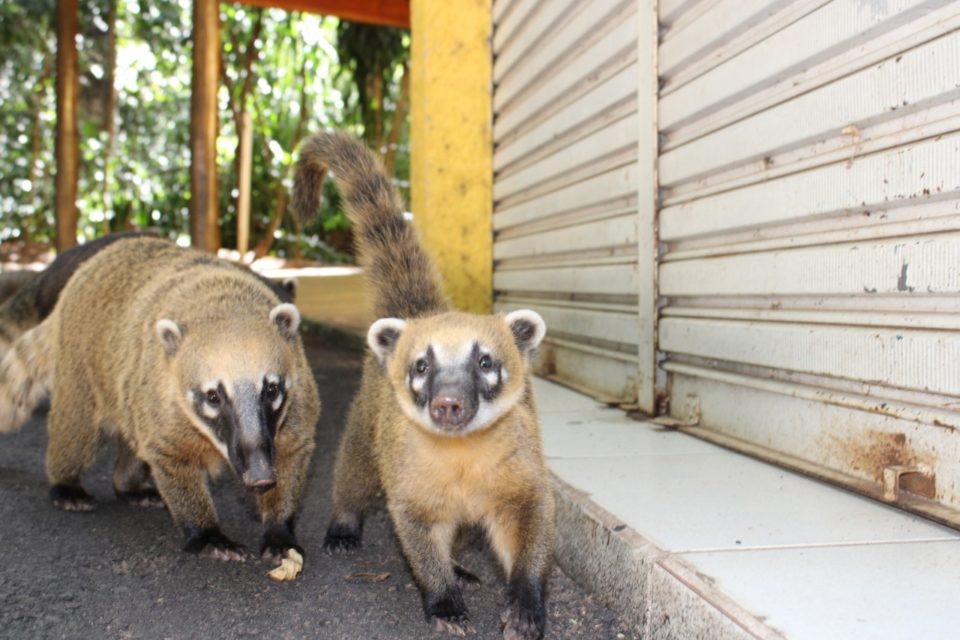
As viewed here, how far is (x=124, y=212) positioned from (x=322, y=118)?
517cm

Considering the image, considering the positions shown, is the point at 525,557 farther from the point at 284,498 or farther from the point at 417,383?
the point at 284,498

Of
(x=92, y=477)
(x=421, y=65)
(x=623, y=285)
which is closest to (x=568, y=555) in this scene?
(x=623, y=285)

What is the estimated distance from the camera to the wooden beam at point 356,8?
1047 cm

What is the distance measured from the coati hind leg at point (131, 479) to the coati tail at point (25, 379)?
2.26ft

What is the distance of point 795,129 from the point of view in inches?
127

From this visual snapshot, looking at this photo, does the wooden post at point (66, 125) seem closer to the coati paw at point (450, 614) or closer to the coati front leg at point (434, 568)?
the coati front leg at point (434, 568)

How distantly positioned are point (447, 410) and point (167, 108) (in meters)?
17.0

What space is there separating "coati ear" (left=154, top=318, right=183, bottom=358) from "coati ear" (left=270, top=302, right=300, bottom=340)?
35cm

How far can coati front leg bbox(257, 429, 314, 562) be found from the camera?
3.39 metres

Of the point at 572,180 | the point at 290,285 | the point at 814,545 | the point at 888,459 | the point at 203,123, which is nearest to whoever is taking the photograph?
the point at 814,545

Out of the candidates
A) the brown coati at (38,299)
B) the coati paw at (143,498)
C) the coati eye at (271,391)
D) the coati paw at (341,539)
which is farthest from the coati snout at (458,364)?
the brown coati at (38,299)

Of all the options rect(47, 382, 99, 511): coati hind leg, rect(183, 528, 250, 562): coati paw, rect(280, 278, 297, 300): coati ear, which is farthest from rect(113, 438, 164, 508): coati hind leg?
rect(280, 278, 297, 300): coati ear

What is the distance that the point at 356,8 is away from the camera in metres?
10.5

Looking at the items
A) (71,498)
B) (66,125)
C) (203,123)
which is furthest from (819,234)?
(66,125)
